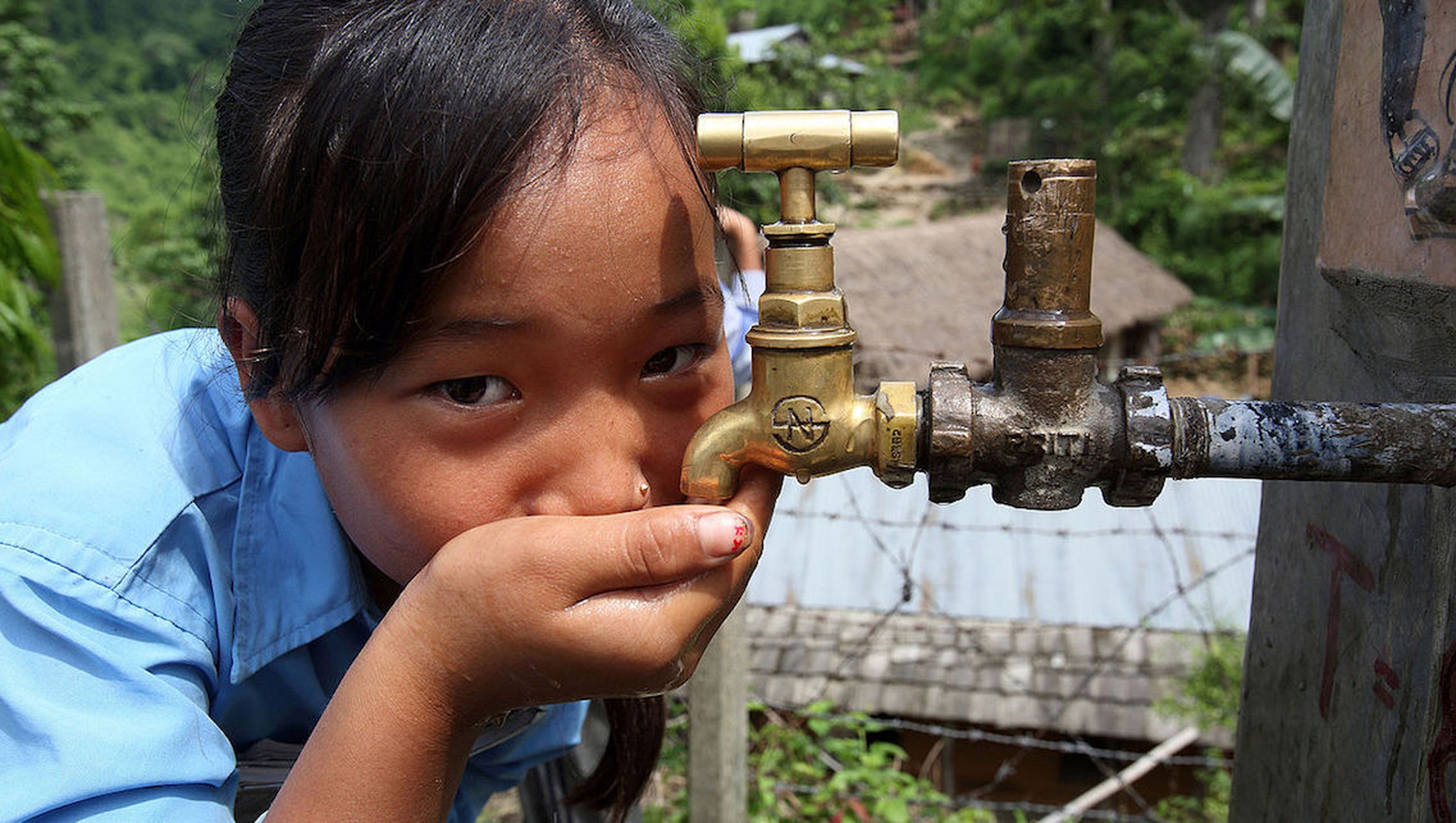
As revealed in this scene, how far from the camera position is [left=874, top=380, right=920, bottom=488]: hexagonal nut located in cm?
93

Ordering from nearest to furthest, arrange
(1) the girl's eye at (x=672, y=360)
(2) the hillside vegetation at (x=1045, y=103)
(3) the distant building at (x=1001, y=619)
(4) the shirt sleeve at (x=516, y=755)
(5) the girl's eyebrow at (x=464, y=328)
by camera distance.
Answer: (5) the girl's eyebrow at (x=464, y=328)
(1) the girl's eye at (x=672, y=360)
(4) the shirt sleeve at (x=516, y=755)
(3) the distant building at (x=1001, y=619)
(2) the hillside vegetation at (x=1045, y=103)

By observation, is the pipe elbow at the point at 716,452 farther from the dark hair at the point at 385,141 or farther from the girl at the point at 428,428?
the dark hair at the point at 385,141

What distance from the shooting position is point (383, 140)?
0.96 metres

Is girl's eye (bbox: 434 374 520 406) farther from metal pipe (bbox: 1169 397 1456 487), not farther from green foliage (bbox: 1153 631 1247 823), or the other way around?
green foliage (bbox: 1153 631 1247 823)

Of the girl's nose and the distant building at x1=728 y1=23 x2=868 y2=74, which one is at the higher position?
the distant building at x1=728 y1=23 x2=868 y2=74

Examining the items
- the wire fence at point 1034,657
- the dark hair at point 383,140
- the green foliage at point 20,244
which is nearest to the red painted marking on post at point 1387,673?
the dark hair at point 383,140

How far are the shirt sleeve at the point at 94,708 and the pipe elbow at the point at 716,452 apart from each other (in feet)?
1.74

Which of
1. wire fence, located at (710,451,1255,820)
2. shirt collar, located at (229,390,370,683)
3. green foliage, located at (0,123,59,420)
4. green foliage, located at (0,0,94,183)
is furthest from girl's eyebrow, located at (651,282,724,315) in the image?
green foliage, located at (0,0,94,183)

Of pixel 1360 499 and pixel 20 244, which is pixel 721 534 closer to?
pixel 1360 499

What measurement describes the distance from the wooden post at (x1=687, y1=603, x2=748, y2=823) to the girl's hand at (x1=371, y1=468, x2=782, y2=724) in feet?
4.20

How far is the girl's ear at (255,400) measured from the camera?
3.65 ft

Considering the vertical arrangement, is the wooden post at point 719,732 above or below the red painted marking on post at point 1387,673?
below

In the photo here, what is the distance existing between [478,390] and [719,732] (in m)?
1.52

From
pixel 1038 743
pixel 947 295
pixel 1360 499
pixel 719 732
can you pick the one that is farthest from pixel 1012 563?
pixel 947 295
